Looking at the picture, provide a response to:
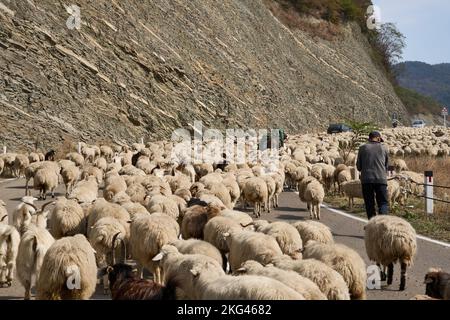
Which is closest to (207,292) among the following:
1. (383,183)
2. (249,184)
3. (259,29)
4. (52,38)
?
(383,183)

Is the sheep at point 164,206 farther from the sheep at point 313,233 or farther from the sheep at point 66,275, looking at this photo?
the sheep at point 66,275

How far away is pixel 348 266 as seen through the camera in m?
5.89

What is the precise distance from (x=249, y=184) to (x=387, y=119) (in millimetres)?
51739

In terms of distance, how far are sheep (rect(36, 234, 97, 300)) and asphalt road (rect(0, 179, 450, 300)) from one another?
3.88ft

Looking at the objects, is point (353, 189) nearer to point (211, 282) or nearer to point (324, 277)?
point (324, 277)

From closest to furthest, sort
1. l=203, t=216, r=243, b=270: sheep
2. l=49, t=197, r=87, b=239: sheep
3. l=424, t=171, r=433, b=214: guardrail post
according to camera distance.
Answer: l=203, t=216, r=243, b=270: sheep < l=49, t=197, r=87, b=239: sheep < l=424, t=171, r=433, b=214: guardrail post

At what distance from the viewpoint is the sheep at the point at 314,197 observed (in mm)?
12352

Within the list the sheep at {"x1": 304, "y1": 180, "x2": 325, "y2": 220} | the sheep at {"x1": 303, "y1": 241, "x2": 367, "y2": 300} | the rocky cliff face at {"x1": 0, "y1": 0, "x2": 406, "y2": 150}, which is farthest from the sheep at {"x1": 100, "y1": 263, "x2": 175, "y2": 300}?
the rocky cliff face at {"x1": 0, "y1": 0, "x2": 406, "y2": 150}

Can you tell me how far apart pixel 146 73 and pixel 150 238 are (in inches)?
1016

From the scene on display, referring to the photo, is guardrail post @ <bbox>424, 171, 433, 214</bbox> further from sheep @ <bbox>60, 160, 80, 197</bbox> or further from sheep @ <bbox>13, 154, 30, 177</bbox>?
sheep @ <bbox>13, 154, 30, 177</bbox>

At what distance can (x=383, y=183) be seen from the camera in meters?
9.67

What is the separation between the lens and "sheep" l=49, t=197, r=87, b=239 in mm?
8688

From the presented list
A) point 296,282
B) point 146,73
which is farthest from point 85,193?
point 146,73

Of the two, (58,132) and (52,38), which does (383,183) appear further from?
(52,38)
